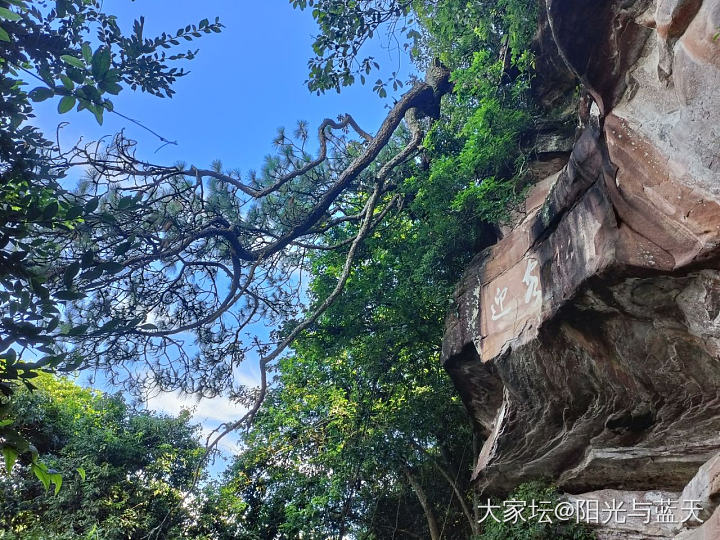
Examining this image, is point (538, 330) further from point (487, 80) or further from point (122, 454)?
point (122, 454)

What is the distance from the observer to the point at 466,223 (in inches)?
231

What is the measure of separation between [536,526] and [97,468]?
23.7ft

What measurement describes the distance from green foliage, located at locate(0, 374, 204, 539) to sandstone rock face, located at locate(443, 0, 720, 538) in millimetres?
5892

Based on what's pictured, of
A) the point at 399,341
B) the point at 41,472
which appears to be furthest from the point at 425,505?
the point at 41,472

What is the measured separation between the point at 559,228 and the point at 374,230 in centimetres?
349

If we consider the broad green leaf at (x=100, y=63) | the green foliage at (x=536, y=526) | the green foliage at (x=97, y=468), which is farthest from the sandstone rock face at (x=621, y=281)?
the green foliage at (x=97, y=468)

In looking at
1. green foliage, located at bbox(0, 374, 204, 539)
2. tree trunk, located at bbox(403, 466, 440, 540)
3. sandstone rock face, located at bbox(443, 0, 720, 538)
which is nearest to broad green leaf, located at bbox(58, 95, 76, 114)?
sandstone rock face, located at bbox(443, 0, 720, 538)

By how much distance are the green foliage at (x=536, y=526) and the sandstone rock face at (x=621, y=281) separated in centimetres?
21

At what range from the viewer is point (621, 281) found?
3.33 meters

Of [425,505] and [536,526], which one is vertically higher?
[425,505]

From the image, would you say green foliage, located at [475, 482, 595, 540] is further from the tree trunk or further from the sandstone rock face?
the tree trunk

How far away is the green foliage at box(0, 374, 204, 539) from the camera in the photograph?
7.77 meters

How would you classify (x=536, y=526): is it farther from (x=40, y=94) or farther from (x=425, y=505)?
(x=40, y=94)

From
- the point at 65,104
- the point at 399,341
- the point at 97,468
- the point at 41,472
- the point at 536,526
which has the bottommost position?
the point at 536,526
